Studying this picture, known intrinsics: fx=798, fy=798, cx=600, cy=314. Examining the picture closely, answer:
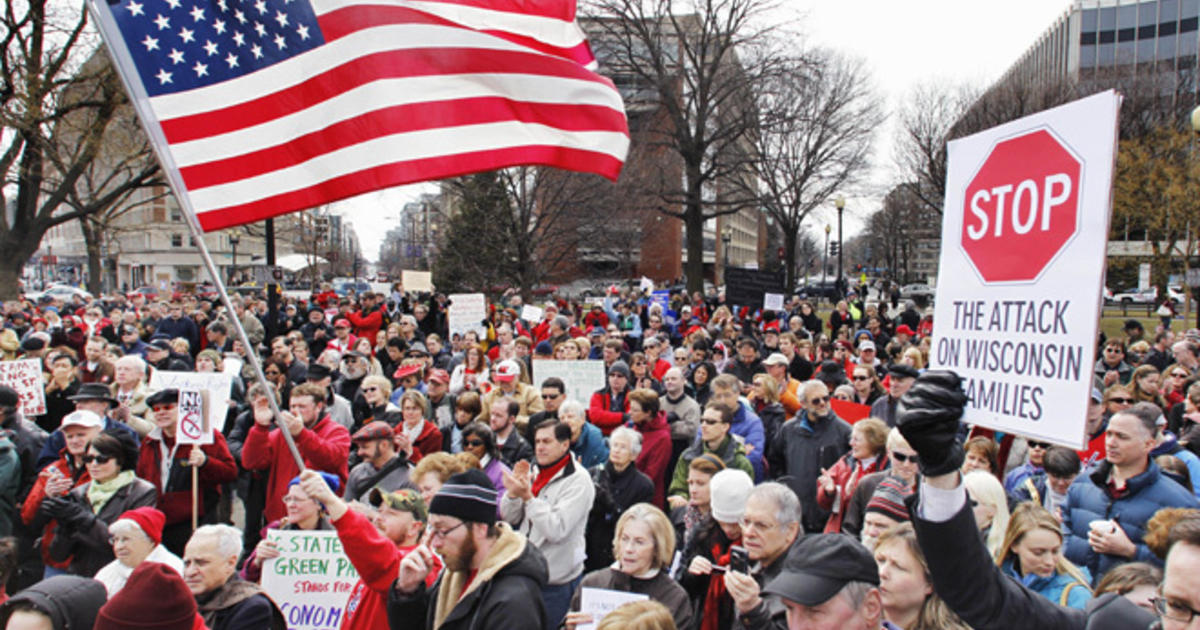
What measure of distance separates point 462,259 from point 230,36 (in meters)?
23.6

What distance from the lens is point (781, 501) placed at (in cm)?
407

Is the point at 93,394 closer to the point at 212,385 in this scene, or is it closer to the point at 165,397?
the point at 165,397

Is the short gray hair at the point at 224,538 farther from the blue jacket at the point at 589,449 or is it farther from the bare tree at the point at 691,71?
the bare tree at the point at 691,71

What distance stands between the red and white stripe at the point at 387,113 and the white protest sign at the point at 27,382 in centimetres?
593

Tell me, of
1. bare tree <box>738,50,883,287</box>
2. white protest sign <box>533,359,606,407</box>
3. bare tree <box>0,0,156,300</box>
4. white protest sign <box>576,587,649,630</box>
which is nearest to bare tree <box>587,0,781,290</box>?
bare tree <box>738,50,883,287</box>

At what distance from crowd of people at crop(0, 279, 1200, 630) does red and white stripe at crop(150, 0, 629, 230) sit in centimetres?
112

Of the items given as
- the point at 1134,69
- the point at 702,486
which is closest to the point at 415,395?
the point at 702,486

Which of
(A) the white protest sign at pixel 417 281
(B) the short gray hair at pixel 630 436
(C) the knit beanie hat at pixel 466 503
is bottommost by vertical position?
(B) the short gray hair at pixel 630 436

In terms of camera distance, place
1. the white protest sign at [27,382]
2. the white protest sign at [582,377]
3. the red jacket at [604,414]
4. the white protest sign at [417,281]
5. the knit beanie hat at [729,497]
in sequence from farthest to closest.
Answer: the white protest sign at [417,281], the white protest sign at [582,377], the red jacket at [604,414], the white protest sign at [27,382], the knit beanie hat at [729,497]

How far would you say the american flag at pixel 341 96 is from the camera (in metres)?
3.90

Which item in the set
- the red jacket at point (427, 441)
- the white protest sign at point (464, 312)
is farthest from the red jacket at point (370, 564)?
the white protest sign at point (464, 312)

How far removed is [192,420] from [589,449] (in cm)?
316

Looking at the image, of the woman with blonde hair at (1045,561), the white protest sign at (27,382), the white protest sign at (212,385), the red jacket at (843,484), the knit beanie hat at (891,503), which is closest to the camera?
the woman with blonde hair at (1045,561)

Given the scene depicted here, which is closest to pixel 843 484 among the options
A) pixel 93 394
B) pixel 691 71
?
pixel 93 394
